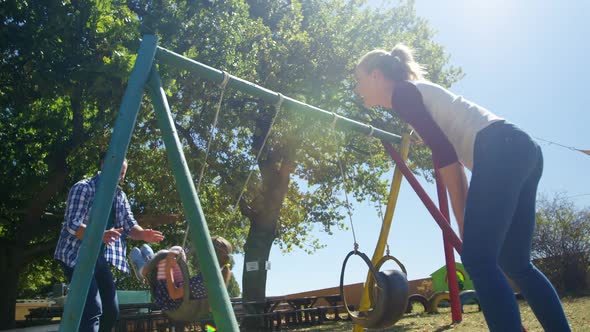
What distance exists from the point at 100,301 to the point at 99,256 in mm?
324

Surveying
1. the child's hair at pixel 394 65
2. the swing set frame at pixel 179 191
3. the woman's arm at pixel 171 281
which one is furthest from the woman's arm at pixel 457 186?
the woman's arm at pixel 171 281

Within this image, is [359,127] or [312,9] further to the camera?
[312,9]

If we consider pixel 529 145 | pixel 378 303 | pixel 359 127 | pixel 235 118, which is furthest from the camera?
pixel 235 118

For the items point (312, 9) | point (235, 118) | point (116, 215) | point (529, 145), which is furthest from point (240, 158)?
point (529, 145)

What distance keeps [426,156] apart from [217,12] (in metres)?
7.57

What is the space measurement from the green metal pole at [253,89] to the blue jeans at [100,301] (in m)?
1.40

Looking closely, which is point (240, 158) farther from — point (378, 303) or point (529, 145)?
point (529, 145)

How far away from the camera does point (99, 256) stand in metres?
3.49

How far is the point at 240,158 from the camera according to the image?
47.7ft

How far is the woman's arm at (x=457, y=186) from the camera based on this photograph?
95.2 inches

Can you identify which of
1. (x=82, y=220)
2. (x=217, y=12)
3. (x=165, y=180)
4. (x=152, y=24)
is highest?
(x=217, y=12)

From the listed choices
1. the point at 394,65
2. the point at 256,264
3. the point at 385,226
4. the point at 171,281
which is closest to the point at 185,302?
the point at 171,281

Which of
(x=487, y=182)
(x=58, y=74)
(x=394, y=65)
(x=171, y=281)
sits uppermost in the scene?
(x=58, y=74)

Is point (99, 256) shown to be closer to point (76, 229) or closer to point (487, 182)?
point (76, 229)
